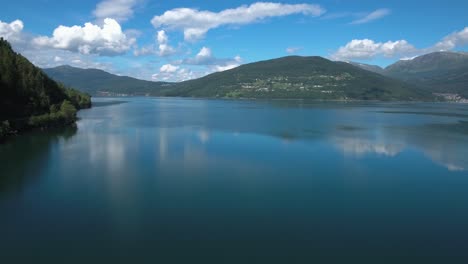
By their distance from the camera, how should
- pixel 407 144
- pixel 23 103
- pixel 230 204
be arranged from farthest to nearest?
pixel 23 103, pixel 407 144, pixel 230 204

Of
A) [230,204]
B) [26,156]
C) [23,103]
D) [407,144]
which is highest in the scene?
[23,103]

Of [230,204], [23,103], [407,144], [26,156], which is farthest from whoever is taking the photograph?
[23,103]

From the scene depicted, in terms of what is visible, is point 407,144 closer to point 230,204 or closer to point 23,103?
point 230,204

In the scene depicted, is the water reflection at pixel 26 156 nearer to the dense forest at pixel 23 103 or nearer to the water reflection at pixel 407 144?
the dense forest at pixel 23 103

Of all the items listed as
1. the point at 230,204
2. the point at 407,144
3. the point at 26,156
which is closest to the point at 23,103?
the point at 26,156

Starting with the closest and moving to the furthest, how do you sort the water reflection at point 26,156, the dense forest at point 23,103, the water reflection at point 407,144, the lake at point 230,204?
the lake at point 230,204 → the water reflection at point 26,156 → the water reflection at point 407,144 → the dense forest at point 23,103

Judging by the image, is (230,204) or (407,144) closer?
(230,204)

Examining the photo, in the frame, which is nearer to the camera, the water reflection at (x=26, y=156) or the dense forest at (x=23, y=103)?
the water reflection at (x=26, y=156)

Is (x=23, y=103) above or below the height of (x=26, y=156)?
above

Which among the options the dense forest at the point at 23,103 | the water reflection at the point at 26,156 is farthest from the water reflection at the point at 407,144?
the dense forest at the point at 23,103

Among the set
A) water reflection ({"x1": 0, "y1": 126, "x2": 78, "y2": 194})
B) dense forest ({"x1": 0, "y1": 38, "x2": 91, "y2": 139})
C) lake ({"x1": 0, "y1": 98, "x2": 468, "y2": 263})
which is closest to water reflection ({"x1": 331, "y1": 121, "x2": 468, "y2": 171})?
lake ({"x1": 0, "y1": 98, "x2": 468, "y2": 263})

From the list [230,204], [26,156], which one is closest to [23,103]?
[26,156]
